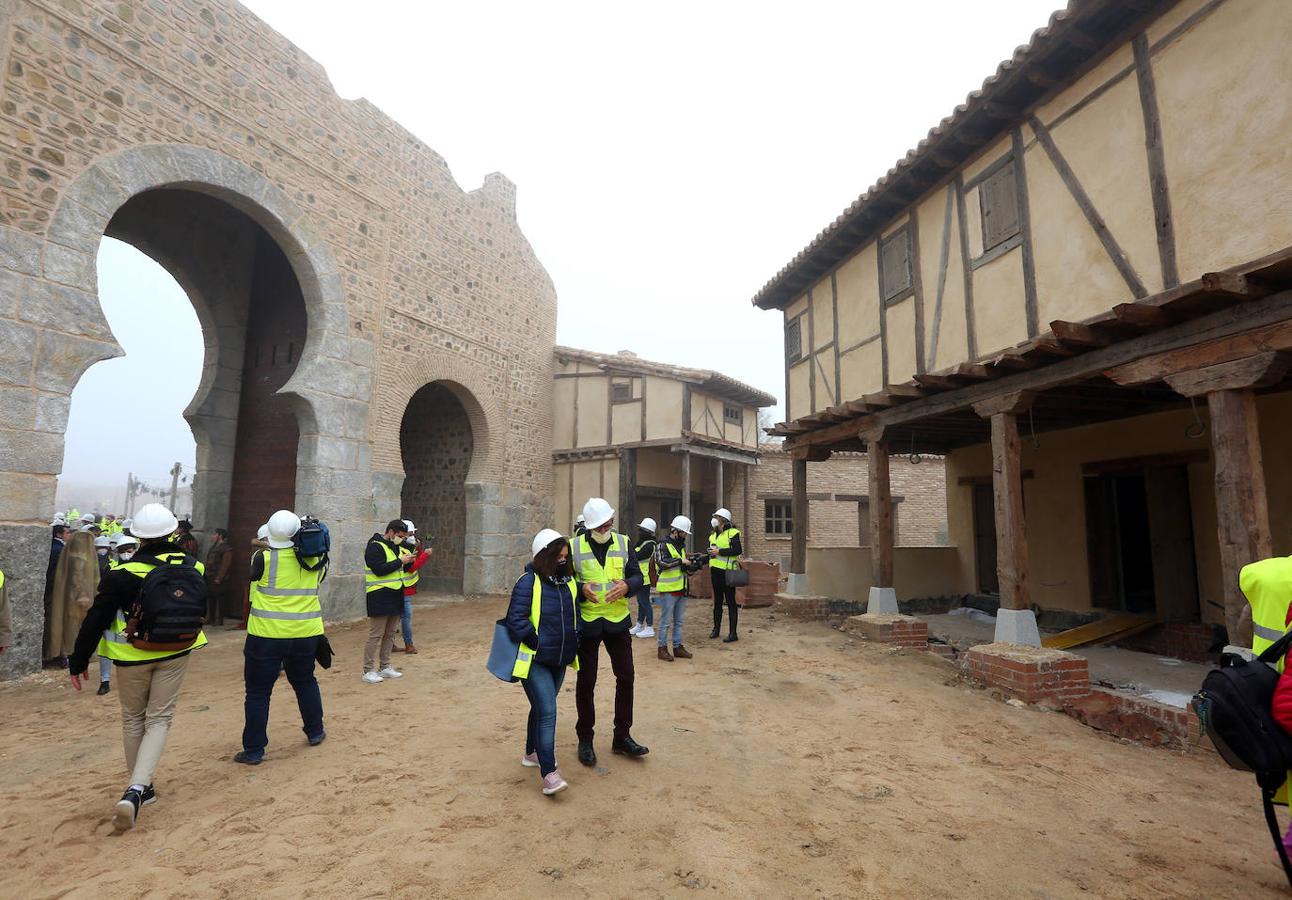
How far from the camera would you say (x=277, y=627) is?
431 cm

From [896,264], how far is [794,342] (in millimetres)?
2952

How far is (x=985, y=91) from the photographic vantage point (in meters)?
6.62

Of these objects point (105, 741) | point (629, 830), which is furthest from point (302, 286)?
point (629, 830)

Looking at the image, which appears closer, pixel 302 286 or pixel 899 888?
pixel 899 888

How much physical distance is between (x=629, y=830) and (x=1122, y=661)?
7017mm

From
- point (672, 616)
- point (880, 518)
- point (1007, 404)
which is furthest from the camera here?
point (880, 518)

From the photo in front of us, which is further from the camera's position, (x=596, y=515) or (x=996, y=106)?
(x=996, y=106)

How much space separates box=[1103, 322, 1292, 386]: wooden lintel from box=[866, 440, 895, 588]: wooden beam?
381 cm

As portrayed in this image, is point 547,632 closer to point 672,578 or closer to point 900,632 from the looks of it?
point 672,578

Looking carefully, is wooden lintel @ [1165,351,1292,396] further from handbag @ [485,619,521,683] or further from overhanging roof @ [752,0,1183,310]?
Answer: handbag @ [485,619,521,683]

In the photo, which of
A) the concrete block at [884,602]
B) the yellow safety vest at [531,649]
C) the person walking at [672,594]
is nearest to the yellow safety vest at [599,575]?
the yellow safety vest at [531,649]

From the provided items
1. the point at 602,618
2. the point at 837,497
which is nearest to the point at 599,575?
the point at 602,618

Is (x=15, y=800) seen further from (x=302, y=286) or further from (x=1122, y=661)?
(x=1122, y=661)

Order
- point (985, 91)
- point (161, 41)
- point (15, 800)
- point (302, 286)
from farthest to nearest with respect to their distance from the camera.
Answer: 1. point (302, 286)
2. point (161, 41)
3. point (985, 91)
4. point (15, 800)
